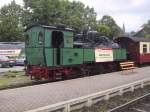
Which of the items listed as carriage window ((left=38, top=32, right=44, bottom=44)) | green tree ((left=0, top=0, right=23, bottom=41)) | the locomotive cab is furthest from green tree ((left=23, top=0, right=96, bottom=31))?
carriage window ((left=38, top=32, right=44, bottom=44))

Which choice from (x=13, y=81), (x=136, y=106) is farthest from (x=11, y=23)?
(x=136, y=106)

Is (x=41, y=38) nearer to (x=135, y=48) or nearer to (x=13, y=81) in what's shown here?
(x=13, y=81)

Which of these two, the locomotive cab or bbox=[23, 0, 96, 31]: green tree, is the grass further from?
bbox=[23, 0, 96, 31]: green tree

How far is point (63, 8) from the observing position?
7019 centimetres

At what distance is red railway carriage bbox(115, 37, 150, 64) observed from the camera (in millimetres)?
28141

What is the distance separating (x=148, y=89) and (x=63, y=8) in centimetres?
5507

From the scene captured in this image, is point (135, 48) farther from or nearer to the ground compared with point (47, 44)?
nearer to the ground

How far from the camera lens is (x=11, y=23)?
2916 inches

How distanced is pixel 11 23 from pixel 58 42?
56.9 m

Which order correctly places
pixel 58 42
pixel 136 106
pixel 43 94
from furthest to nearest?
1. pixel 58 42
2. pixel 43 94
3. pixel 136 106

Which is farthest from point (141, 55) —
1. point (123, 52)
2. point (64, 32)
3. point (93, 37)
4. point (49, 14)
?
point (49, 14)

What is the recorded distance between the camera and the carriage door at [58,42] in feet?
61.3

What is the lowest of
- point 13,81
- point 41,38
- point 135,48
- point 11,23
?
point 13,81

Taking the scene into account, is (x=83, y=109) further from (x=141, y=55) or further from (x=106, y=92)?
(x=141, y=55)
